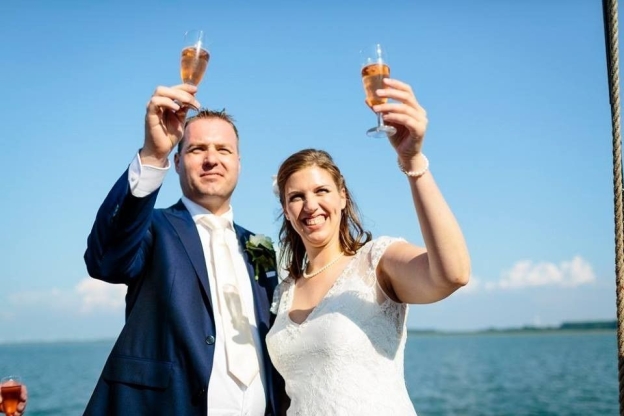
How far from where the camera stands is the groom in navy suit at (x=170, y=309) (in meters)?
3.50

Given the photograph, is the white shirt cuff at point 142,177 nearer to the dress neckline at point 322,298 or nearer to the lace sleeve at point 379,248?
the dress neckline at point 322,298

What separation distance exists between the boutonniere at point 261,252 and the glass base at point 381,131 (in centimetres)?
180

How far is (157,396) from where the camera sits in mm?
3816

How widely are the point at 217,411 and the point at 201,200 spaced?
55.0 inches

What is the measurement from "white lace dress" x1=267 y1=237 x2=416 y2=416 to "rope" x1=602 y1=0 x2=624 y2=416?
3.49 feet

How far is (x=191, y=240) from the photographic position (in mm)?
4266

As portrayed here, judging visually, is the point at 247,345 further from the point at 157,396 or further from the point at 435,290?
the point at 435,290

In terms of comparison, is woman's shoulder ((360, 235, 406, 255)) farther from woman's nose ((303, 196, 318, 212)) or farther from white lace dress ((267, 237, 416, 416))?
woman's nose ((303, 196, 318, 212))

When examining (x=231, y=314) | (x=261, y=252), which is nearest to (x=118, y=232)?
(x=231, y=314)

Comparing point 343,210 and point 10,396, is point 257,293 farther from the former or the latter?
point 10,396

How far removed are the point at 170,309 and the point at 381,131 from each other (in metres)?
1.80

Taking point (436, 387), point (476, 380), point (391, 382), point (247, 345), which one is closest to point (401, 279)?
point (391, 382)

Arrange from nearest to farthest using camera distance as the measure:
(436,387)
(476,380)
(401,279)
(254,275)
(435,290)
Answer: (435,290) → (401,279) → (254,275) → (436,387) → (476,380)

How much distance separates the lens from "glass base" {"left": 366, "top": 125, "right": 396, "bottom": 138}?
9.07ft
